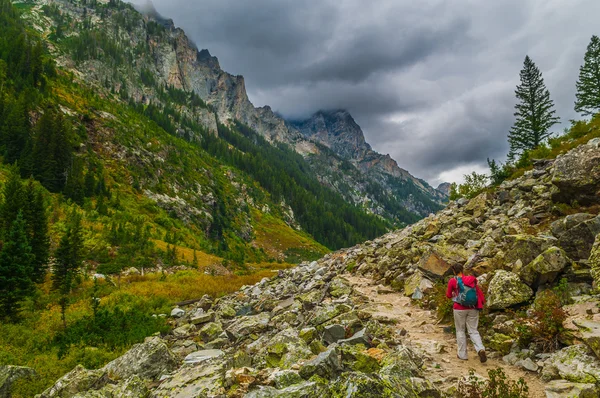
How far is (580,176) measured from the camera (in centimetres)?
1151

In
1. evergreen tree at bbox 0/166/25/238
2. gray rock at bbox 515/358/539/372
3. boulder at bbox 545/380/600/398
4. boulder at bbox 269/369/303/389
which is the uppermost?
evergreen tree at bbox 0/166/25/238

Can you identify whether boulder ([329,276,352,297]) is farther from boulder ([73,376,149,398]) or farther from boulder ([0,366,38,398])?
boulder ([0,366,38,398])

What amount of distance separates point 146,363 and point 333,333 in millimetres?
5352

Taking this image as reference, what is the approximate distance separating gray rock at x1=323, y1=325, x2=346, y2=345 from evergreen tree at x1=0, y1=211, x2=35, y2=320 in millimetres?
16248

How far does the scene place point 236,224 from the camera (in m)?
82.5

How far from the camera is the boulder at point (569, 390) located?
4.24 meters

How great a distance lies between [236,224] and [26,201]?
59.5m

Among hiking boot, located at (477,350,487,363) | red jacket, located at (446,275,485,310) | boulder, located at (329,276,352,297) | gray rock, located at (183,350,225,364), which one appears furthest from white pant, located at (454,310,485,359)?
boulder, located at (329,276,352,297)

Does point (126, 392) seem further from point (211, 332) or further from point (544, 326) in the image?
point (544, 326)

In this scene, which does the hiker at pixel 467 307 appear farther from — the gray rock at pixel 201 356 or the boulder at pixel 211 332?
the boulder at pixel 211 332

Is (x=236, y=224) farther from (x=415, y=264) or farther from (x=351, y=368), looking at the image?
(x=351, y=368)

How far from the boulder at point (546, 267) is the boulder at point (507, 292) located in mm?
361

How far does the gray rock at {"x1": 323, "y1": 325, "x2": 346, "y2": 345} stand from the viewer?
8164 mm

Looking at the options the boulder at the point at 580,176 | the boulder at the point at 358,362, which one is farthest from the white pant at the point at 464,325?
the boulder at the point at 580,176
